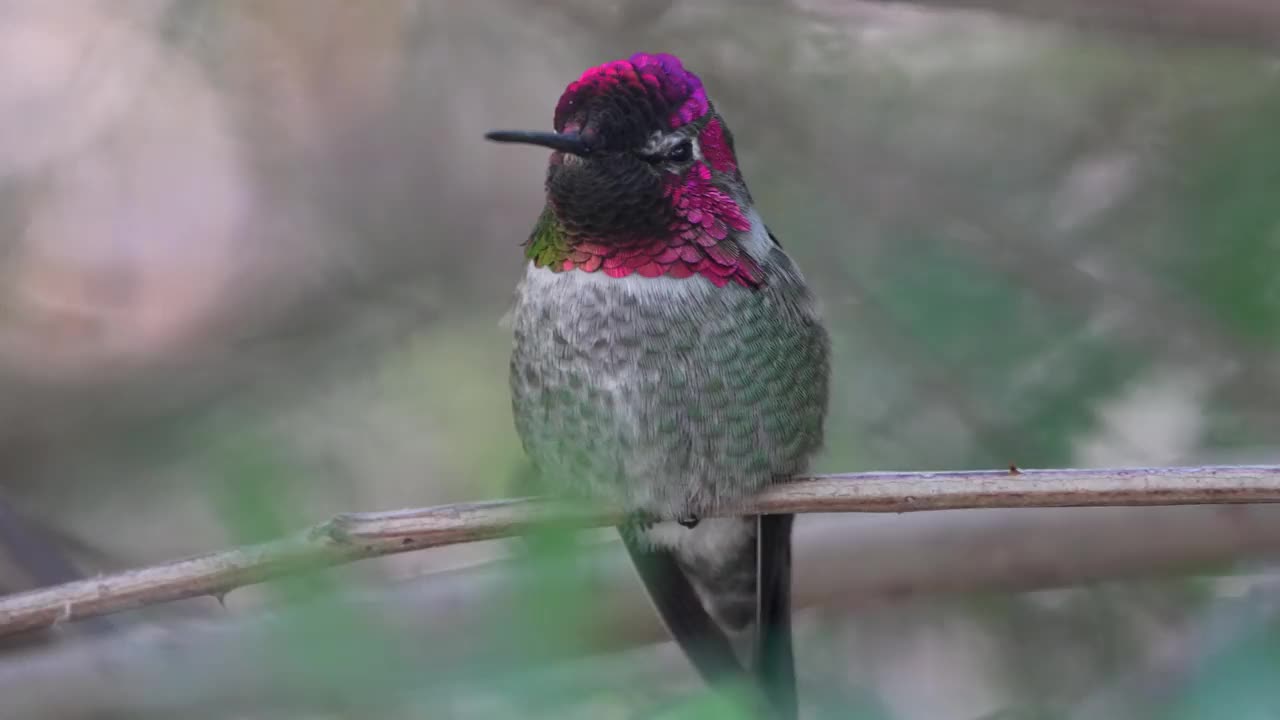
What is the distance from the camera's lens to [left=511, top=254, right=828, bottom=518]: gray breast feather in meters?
2.11

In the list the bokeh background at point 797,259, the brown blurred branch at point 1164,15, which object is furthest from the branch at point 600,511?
the brown blurred branch at point 1164,15

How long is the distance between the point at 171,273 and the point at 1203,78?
2.70 meters

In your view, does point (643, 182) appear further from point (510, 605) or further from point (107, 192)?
point (107, 192)

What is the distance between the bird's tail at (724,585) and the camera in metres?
2.34

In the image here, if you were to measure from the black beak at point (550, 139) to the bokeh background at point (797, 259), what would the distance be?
0.90 metres

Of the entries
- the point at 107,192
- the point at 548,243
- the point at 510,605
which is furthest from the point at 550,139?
the point at 107,192

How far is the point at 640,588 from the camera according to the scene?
2.61 m

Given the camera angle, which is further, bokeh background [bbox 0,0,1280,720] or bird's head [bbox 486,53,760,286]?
bokeh background [bbox 0,0,1280,720]

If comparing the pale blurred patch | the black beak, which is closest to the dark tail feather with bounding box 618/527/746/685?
the black beak

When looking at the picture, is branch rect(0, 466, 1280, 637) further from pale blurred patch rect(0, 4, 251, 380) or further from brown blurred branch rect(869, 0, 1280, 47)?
pale blurred patch rect(0, 4, 251, 380)

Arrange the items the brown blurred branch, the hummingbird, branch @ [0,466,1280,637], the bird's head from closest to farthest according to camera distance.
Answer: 1. branch @ [0,466,1280,637]
2. the bird's head
3. the hummingbird
4. the brown blurred branch

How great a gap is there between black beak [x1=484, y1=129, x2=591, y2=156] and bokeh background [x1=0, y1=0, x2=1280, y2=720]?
2.95 feet

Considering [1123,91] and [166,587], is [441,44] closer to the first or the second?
[1123,91]

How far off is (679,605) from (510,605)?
1251mm
